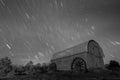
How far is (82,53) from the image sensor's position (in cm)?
2166

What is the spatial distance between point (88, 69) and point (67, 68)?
7.09 meters

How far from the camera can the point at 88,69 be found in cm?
1944

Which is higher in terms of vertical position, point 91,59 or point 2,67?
point 91,59

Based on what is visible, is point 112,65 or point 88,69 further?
point 112,65

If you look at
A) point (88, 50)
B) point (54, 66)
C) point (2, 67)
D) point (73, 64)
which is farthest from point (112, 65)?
point (2, 67)

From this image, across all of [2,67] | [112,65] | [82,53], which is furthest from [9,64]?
[112,65]

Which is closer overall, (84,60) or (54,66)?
(84,60)

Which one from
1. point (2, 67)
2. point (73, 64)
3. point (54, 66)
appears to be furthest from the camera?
point (2, 67)

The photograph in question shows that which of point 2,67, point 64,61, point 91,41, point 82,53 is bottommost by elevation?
point 2,67

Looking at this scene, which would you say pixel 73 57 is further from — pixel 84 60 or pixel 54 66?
pixel 54 66

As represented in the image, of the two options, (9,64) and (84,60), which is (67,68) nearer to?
(84,60)

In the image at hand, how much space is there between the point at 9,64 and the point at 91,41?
5519 centimetres

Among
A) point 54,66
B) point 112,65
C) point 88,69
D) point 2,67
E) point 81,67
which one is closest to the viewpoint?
point 88,69

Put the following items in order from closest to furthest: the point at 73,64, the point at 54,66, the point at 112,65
A: the point at 73,64, the point at 112,65, the point at 54,66
